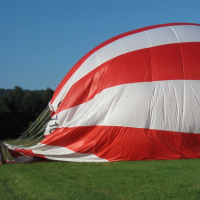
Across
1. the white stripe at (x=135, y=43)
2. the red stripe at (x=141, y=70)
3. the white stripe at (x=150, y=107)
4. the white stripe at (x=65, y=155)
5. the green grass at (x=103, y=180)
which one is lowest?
the green grass at (x=103, y=180)

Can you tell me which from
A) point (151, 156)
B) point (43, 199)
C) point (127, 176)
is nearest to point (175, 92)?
point (151, 156)

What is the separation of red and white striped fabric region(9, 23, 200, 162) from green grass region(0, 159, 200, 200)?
495mm

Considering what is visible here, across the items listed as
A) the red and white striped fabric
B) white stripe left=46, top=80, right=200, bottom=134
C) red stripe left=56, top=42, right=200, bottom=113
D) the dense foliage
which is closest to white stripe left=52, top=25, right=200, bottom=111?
the red and white striped fabric

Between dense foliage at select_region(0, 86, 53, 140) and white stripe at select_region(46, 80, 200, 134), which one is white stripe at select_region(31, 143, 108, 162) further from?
dense foliage at select_region(0, 86, 53, 140)

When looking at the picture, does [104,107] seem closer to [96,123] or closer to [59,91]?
[96,123]

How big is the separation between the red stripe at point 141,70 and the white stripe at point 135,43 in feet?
0.74

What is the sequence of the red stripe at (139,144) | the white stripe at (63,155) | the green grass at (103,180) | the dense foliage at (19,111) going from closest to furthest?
1. the green grass at (103,180)
2. the red stripe at (139,144)
3. the white stripe at (63,155)
4. the dense foliage at (19,111)

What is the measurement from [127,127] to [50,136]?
2.20 meters

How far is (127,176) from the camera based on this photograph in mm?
6246

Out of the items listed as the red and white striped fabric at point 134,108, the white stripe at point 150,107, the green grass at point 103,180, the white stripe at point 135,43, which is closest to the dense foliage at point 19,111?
the white stripe at point 135,43

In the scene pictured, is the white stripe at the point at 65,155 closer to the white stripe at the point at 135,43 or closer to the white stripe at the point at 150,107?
the white stripe at the point at 150,107

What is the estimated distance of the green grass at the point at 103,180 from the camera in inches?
194

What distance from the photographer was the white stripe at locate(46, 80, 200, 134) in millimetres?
8297

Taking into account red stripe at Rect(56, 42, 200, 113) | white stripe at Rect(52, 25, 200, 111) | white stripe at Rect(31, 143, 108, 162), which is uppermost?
white stripe at Rect(52, 25, 200, 111)
